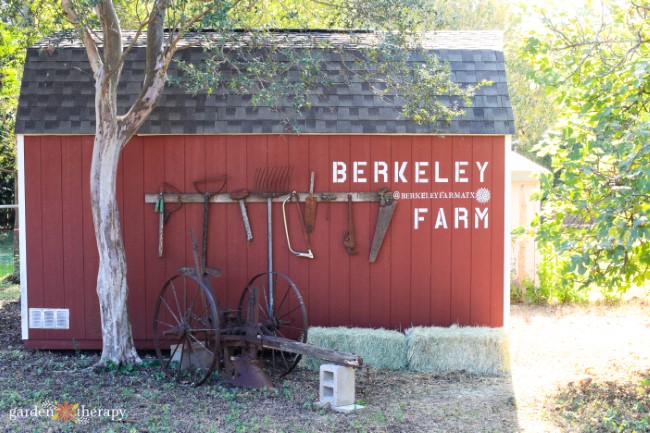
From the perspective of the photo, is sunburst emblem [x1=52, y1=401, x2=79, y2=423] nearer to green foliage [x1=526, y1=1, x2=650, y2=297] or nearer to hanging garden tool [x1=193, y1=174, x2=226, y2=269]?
hanging garden tool [x1=193, y1=174, x2=226, y2=269]

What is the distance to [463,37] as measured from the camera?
950 centimetres

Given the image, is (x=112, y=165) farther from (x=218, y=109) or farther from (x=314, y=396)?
(x=314, y=396)

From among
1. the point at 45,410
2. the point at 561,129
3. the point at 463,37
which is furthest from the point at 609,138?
the point at 45,410

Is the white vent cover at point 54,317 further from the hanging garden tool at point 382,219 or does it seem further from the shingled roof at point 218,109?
the hanging garden tool at point 382,219

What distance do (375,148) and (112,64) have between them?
9.70ft

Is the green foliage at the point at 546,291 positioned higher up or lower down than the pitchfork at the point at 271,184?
lower down

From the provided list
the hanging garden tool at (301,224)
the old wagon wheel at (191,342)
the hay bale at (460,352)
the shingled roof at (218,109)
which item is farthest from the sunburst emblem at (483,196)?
the old wagon wheel at (191,342)

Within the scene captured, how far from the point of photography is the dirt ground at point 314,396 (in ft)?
19.6

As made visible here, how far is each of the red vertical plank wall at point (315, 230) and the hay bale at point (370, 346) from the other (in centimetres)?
69

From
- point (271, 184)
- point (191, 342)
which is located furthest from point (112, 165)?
point (191, 342)

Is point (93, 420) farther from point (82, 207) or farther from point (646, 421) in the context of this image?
point (646, 421)

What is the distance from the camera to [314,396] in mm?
6852

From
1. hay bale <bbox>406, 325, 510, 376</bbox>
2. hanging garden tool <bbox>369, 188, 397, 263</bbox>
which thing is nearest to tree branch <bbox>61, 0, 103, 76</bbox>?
hanging garden tool <bbox>369, 188, 397, 263</bbox>

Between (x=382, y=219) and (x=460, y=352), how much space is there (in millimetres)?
1696
